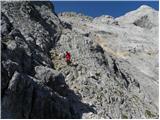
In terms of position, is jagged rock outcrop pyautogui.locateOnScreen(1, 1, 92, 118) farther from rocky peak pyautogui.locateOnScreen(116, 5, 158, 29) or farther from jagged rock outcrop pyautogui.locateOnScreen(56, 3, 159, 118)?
rocky peak pyautogui.locateOnScreen(116, 5, 158, 29)

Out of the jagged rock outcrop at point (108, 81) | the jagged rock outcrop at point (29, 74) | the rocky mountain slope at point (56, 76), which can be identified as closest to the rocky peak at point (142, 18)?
the jagged rock outcrop at point (108, 81)

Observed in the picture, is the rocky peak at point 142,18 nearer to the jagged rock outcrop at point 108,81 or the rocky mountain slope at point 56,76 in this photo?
the jagged rock outcrop at point 108,81

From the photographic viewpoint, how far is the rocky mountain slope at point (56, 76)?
33.8m

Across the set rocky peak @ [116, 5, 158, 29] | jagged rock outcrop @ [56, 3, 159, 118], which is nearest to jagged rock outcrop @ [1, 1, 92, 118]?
jagged rock outcrop @ [56, 3, 159, 118]

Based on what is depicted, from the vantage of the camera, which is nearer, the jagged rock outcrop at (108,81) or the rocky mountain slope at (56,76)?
the rocky mountain slope at (56,76)

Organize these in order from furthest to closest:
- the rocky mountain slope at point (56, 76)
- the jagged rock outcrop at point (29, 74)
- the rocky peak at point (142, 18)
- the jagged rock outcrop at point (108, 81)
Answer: the rocky peak at point (142, 18), the jagged rock outcrop at point (108, 81), the rocky mountain slope at point (56, 76), the jagged rock outcrop at point (29, 74)

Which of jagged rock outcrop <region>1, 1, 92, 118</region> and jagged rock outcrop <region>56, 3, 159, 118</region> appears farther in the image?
jagged rock outcrop <region>56, 3, 159, 118</region>

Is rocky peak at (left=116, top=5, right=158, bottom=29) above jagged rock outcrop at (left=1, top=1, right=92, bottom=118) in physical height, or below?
above

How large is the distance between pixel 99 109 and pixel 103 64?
924 cm

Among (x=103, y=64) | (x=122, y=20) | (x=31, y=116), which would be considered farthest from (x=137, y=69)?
(x=122, y=20)

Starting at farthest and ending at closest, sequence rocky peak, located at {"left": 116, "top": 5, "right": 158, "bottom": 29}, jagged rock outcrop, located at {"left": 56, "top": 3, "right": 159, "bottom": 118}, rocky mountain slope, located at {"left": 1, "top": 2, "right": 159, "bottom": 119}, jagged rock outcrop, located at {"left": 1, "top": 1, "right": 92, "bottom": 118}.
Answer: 1. rocky peak, located at {"left": 116, "top": 5, "right": 158, "bottom": 29}
2. jagged rock outcrop, located at {"left": 56, "top": 3, "right": 159, "bottom": 118}
3. rocky mountain slope, located at {"left": 1, "top": 2, "right": 159, "bottom": 119}
4. jagged rock outcrop, located at {"left": 1, "top": 1, "right": 92, "bottom": 118}

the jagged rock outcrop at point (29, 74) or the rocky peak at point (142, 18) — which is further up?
the rocky peak at point (142, 18)

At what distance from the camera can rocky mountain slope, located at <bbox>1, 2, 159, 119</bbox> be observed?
33781mm

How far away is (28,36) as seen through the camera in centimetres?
4384
